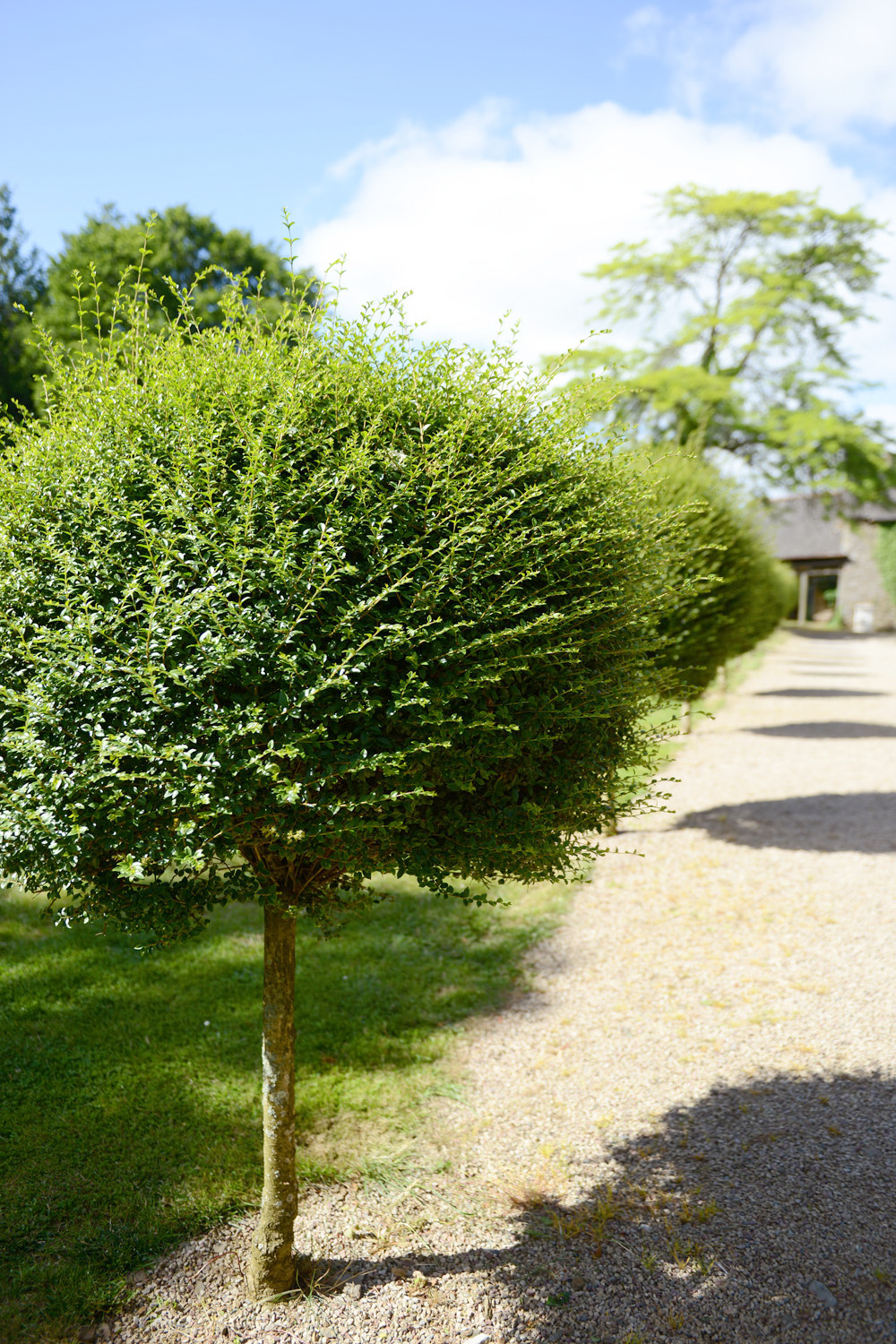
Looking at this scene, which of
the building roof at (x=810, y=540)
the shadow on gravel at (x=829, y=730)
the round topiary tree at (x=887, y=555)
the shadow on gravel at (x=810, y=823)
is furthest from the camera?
the building roof at (x=810, y=540)

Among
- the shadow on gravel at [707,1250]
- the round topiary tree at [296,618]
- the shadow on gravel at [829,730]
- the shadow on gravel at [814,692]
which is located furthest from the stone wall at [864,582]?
the round topiary tree at [296,618]

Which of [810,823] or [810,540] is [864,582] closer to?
[810,540]

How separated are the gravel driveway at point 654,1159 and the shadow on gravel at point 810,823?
2.57 feet


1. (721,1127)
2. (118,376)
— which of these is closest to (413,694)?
(118,376)

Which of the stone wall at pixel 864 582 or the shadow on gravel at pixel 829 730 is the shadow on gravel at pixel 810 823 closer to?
the shadow on gravel at pixel 829 730

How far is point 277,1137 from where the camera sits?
4090 millimetres

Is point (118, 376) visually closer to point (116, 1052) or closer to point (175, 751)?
point (175, 751)

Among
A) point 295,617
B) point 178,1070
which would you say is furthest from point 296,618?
point 178,1070

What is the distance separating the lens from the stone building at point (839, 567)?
53812mm

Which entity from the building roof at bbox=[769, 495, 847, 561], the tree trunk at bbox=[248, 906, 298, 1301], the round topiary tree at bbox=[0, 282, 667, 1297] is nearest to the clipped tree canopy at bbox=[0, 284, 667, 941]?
the round topiary tree at bbox=[0, 282, 667, 1297]

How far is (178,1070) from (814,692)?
22900 millimetres

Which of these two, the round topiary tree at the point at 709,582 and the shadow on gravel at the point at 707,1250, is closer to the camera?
the shadow on gravel at the point at 707,1250

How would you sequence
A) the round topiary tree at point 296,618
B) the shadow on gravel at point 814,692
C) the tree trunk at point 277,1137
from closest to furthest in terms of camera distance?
1. the round topiary tree at point 296,618
2. the tree trunk at point 277,1137
3. the shadow on gravel at point 814,692

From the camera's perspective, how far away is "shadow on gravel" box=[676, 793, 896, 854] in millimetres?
11023
